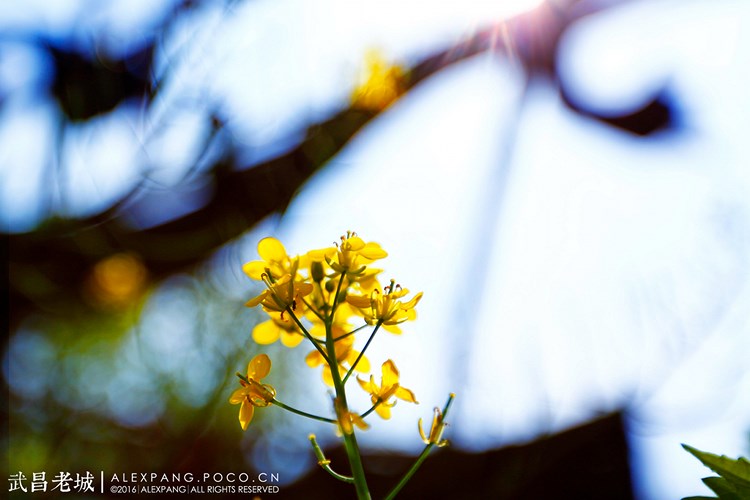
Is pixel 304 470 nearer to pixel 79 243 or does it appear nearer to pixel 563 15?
pixel 79 243

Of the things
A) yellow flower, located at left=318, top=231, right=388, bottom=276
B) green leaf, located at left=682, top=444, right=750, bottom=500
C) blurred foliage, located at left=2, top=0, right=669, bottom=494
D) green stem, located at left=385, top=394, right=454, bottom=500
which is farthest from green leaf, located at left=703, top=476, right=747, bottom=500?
blurred foliage, located at left=2, top=0, right=669, bottom=494

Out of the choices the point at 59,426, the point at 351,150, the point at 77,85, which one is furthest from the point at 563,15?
the point at 59,426

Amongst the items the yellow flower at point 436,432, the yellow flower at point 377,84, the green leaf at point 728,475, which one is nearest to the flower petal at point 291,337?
the yellow flower at point 436,432

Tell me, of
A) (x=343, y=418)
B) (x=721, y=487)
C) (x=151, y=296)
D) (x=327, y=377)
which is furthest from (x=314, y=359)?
(x=151, y=296)

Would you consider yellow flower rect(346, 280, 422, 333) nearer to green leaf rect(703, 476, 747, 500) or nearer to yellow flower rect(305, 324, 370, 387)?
yellow flower rect(305, 324, 370, 387)

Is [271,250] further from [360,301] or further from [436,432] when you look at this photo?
[436,432]

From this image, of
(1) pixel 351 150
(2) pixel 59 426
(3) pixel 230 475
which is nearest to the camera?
(3) pixel 230 475

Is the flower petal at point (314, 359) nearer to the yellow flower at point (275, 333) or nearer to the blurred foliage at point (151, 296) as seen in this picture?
the yellow flower at point (275, 333)
